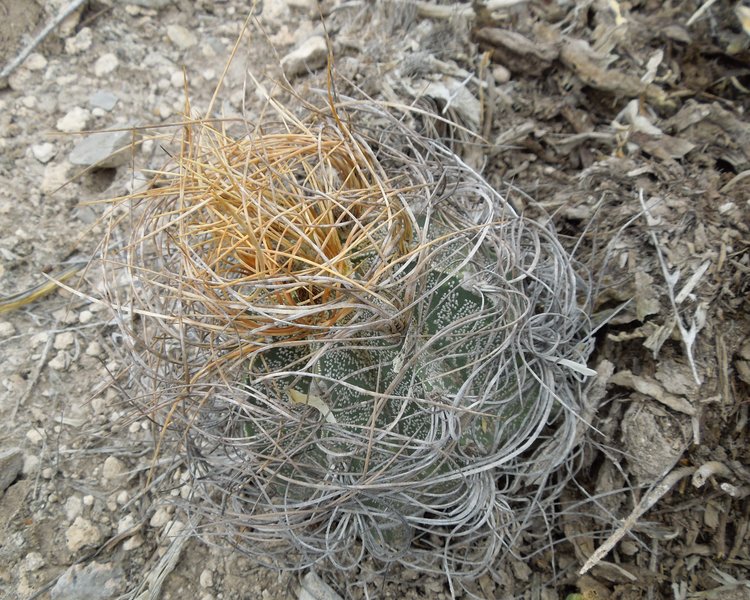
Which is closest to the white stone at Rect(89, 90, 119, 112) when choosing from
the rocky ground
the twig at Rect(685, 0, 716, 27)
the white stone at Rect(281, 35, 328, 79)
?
the rocky ground

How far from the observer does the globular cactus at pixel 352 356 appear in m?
0.93

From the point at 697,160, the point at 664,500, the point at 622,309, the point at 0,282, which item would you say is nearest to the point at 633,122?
the point at 697,160

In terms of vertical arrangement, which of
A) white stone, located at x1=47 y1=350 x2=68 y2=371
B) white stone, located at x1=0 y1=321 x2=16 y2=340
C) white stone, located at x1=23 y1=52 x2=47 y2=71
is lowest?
white stone, located at x1=47 y1=350 x2=68 y2=371

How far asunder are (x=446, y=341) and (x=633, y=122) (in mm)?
736

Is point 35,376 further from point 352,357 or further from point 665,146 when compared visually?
point 665,146

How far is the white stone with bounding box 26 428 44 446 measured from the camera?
3.89 ft

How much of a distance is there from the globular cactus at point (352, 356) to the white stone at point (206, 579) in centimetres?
8

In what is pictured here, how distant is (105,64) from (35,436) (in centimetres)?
92

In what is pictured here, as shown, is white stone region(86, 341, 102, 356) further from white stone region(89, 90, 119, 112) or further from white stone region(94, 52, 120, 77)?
white stone region(94, 52, 120, 77)

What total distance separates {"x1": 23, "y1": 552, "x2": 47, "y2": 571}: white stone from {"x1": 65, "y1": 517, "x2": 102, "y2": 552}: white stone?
5 cm

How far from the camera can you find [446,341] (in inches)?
39.5

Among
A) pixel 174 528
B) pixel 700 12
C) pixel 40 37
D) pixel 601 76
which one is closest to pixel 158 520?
pixel 174 528

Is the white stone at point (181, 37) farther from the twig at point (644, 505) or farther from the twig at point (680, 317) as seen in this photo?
the twig at point (644, 505)

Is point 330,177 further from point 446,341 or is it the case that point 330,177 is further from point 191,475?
point 191,475
